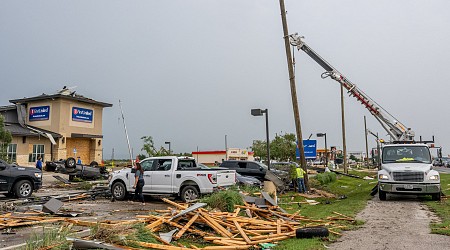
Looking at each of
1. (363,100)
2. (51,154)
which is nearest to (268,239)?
(363,100)

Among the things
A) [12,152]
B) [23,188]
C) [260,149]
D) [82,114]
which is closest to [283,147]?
[260,149]

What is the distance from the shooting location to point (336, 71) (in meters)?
20.6

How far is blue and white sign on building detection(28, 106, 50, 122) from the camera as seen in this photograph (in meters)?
37.8

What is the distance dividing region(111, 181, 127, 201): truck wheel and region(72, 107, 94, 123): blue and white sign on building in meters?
25.3

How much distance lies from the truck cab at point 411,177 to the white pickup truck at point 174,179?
625 cm

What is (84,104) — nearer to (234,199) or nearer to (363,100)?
(363,100)

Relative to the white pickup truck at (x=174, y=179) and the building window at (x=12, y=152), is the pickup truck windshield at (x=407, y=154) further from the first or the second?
the building window at (x=12, y=152)

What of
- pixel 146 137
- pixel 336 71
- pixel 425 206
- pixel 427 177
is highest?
pixel 336 71

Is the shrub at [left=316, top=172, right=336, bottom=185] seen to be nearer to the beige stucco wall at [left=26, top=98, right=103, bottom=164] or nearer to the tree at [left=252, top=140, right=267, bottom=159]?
the beige stucco wall at [left=26, top=98, right=103, bottom=164]

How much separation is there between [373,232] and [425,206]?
625 cm

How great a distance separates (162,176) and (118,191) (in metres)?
2.32

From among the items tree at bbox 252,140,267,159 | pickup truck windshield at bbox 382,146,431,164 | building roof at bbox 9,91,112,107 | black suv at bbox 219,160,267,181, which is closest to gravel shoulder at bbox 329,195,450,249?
pickup truck windshield at bbox 382,146,431,164

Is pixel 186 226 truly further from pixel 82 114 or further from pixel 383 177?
pixel 82 114

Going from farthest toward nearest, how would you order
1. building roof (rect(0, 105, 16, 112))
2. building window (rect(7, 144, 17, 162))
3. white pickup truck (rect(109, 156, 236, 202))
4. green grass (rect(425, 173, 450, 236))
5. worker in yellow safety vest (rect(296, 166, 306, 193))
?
building roof (rect(0, 105, 16, 112))
building window (rect(7, 144, 17, 162))
worker in yellow safety vest (rect(296, 166, 306, 193))
white pickup truck (rect(109, 156, 236, 202))
green grass (rect(425, 173, 450, 236))
